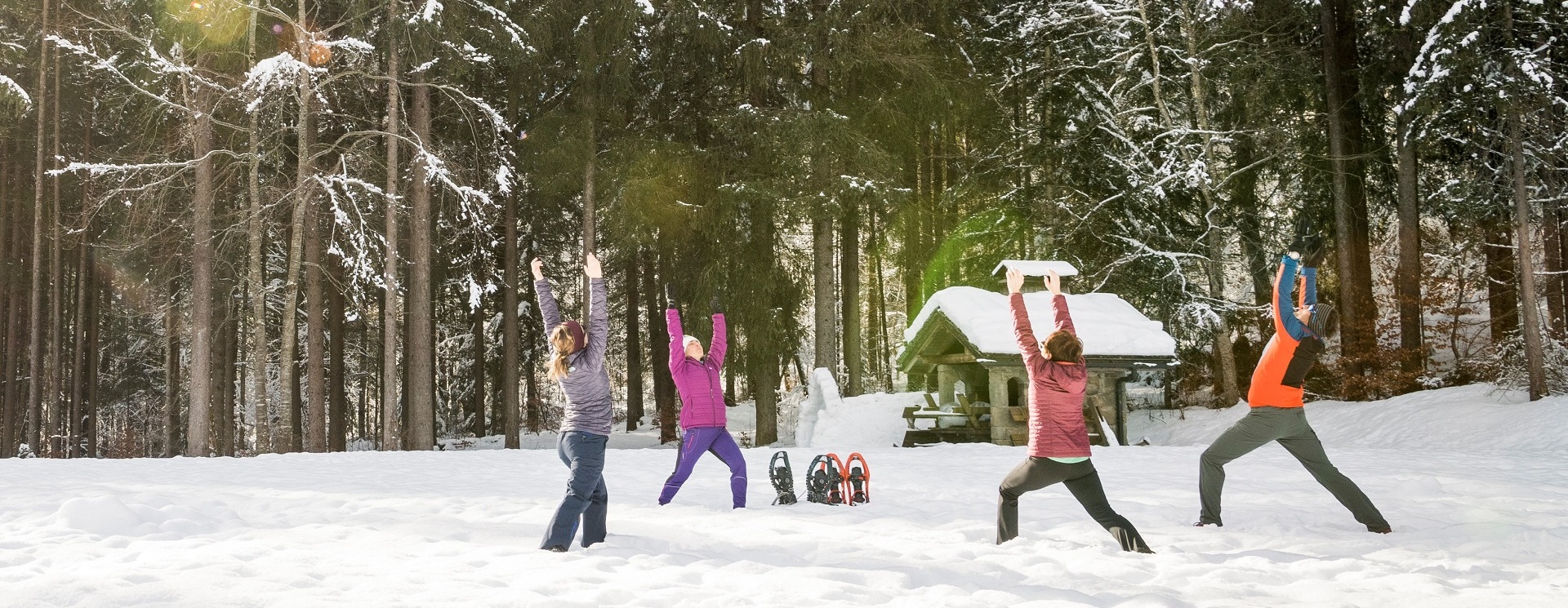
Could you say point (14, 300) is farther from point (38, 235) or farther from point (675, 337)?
point (675, 337)

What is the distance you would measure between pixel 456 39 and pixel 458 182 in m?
2.49

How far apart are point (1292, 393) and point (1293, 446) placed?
0.37 m

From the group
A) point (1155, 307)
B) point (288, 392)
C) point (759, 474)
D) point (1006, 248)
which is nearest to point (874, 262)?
point (1006, 248)

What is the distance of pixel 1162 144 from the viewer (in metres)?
22.5

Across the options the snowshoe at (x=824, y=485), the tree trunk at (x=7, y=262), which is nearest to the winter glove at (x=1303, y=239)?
the snowshoe at (x=824, y=485)

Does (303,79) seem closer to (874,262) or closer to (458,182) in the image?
(458,182)

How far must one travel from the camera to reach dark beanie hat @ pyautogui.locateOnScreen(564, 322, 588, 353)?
6.42 meters

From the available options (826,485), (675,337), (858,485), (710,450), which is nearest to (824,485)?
(826,485)

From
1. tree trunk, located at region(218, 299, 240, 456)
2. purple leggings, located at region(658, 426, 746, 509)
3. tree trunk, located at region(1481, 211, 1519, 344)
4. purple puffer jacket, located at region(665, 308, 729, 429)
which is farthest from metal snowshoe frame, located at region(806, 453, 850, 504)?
tree trunk, located at region(218, 299, 240, 456)

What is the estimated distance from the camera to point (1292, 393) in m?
6.70

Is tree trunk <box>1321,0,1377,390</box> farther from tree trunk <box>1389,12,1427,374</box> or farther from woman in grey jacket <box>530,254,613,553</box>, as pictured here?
woman in grey jacket <box>530,254,613,553</box>

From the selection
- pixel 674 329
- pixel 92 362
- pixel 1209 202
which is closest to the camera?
pixel 674 329

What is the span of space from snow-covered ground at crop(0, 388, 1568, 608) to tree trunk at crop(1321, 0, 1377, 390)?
9452mm

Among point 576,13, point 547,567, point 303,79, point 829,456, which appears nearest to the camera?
point 547,567
